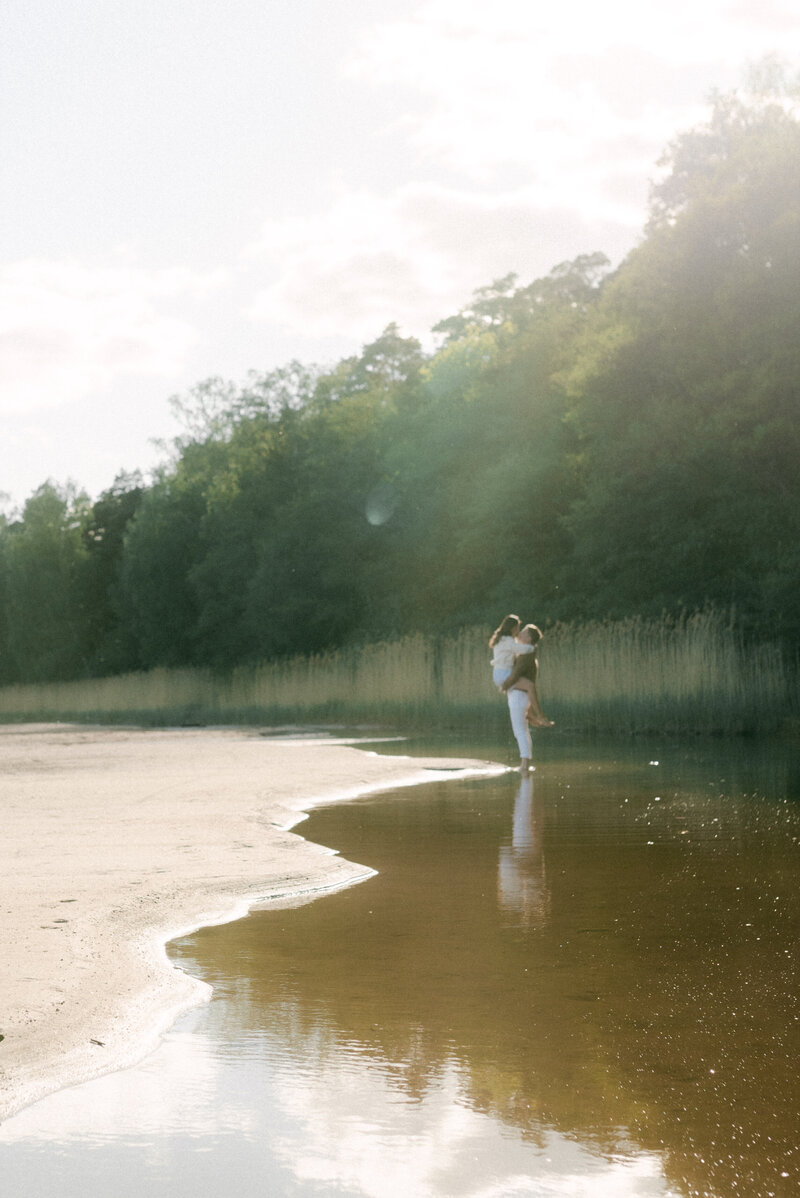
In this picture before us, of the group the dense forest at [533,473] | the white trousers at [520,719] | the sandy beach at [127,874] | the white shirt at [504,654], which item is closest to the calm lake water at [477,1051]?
the sandy beach at [127,874]

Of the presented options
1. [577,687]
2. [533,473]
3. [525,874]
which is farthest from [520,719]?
[533,473]

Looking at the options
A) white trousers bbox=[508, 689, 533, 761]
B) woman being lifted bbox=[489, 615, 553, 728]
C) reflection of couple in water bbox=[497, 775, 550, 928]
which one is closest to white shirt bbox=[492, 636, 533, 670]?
woman being lifted bbox=[489, 615, 553, 728]

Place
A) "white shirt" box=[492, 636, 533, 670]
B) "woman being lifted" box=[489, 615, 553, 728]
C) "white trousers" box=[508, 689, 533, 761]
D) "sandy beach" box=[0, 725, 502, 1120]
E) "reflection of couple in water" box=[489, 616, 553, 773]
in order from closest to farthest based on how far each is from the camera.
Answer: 1. "sandy beach" box=[0, 725, 502, 1120]
2. "white trousers" box=[508, 689, 533, 761]
3. "reflection of couple in water" box=[489, 616, 553, 773]
4. "woman being lifted" box=[489, 615, 553, 728]
5. "white shirt" box=[492, 636, 533, 670]

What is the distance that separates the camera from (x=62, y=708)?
149ft

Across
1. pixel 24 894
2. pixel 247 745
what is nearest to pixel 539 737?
pixel 247 745

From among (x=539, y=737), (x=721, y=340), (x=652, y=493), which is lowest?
(x=539, y=737)

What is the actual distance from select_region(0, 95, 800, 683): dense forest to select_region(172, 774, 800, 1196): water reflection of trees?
73.6 ft

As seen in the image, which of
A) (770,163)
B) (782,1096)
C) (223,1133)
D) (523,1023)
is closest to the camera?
(223,1133)

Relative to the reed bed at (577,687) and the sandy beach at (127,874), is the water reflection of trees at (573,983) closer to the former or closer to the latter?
the sandy beach at (127,874)

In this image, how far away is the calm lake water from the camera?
4.05 metres

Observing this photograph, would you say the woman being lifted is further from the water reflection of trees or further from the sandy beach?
the water reflection of trees

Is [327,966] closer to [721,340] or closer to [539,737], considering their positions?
[539,737]

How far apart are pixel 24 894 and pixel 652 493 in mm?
32904

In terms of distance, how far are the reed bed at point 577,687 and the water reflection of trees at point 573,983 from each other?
52.0ft
